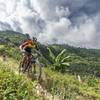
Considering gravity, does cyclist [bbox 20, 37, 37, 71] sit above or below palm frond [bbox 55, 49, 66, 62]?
below

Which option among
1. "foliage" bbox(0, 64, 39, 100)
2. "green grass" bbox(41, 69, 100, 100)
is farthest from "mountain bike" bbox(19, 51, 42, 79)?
"foliage" bbox(0, 64, 39, 100)

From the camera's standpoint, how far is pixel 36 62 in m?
15.2

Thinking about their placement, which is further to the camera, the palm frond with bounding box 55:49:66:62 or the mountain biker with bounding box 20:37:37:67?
the palm frond with bounding box 55:49:66:62

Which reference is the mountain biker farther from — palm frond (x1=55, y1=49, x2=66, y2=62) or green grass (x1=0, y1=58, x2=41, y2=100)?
palm frond (x1=55, y1=49, x2=66, y2=62)

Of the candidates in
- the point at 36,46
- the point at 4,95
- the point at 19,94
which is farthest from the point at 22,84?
the point at 36,46

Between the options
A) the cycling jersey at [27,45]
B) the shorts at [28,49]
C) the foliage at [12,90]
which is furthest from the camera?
the shorts at [28,49]

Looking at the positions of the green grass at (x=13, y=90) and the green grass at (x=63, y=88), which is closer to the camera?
the green grass at (x=13, y=90)

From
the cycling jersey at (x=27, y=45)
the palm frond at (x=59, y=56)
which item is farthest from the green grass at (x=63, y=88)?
the palm frond at (x=59, y=56)

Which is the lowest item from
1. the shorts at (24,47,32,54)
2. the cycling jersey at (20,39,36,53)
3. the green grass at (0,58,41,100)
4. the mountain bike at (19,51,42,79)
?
the green grass at (0,58,41,100)

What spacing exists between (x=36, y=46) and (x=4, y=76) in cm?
570

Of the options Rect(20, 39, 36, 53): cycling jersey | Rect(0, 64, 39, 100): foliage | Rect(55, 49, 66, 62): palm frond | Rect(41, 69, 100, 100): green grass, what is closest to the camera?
Rect(0, 64, 39, 100): foliage

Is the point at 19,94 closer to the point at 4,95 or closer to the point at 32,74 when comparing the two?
the point at 4,95

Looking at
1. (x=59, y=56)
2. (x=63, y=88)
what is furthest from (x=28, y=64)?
(x=59, y=56)

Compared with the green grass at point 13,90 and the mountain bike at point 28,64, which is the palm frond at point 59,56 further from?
the green grass at point 13,90
